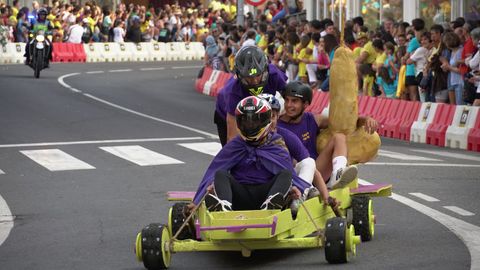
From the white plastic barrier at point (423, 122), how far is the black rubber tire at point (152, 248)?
45.2ft

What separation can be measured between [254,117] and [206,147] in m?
10.3

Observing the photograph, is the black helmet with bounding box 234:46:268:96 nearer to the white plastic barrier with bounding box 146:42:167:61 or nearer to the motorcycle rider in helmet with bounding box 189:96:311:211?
the motorcycle rider in helmet with bounding box 189:96:311:211

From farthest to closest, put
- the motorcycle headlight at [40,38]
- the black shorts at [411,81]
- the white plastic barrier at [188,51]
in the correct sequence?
Answer: the white plastic barrier at [188,51]
the motorcycle headlight at [40,38]
the black shorts at [411,81]

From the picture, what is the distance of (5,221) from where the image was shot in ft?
43.4

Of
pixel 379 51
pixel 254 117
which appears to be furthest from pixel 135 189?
pixel 379 51

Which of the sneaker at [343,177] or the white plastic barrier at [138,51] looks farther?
the white plastic barrier at [138,51]

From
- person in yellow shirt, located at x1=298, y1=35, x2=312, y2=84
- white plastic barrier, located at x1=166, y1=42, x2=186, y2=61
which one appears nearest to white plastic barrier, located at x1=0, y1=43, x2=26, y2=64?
white plastic barrier, located at x1=166, y1=42, x2=186, y2=61

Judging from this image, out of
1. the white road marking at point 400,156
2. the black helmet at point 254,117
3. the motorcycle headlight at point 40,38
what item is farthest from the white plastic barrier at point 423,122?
the motorcycle headlight at point 40,38

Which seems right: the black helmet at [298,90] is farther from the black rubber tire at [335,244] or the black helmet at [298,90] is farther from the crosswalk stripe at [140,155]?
the crosswalk stripe at [140,155]

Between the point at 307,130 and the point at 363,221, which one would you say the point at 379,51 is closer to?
the point at 307,130

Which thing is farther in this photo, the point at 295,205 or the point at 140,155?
the point at 140,155

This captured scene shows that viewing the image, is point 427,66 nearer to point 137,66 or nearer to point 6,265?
point 6,265

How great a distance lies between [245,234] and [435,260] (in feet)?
4.71

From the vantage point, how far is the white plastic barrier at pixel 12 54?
4952cm
